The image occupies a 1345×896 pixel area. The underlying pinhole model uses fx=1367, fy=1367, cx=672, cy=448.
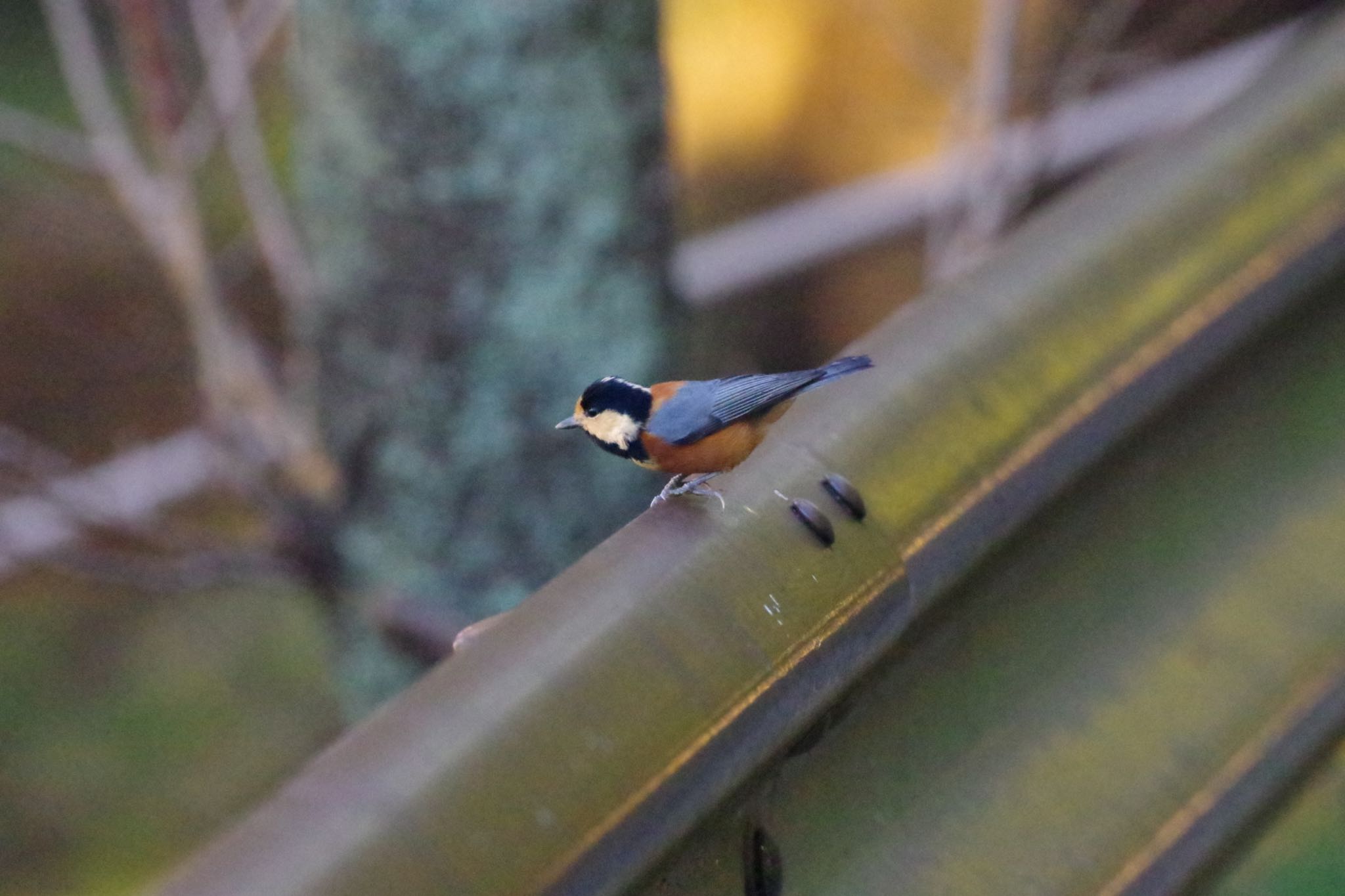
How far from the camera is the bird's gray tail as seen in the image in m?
1.06

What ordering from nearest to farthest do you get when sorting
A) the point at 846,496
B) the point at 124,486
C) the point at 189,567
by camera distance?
the point at 846,496
the point at 189,567
the point at 124,486

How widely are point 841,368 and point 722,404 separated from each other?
110 mm

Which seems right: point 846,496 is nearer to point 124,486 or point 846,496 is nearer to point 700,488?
point 700,488

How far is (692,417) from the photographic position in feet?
3.68

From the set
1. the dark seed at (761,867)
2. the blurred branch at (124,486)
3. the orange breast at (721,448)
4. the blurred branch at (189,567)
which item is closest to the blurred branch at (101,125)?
the blurred branch at (124,486)

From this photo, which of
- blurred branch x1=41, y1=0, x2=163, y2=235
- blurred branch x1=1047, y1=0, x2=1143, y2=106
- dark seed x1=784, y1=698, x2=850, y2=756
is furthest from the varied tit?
blurred branch x1=1047, y1=0, x2=1143, y2=106

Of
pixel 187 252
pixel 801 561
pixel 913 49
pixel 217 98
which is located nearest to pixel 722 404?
pixel 801 561

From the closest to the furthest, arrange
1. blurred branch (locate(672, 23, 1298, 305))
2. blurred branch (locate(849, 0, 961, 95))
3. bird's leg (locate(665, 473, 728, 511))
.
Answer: bird's leg (locate(665, 473, 728, 511))
blurred branch (locate(849, 0, 961, 95))
blurred branch (locate(672, 23, 1298, 305))

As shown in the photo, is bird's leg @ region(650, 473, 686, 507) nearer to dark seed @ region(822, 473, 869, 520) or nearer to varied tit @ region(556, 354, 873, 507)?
varied tit @ region(556, 354, 873, 507)

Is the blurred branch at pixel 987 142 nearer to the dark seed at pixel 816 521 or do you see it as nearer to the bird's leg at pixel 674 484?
the bird's leg at pixel 674 484

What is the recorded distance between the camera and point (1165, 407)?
4.05 feet

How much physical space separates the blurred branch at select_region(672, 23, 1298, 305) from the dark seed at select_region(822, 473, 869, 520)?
3.00m

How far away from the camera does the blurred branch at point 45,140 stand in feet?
7.74

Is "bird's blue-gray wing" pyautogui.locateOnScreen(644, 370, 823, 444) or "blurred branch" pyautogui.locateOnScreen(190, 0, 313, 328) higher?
"blurred branch" pyautogui.locateOnScreen(190, 0, 313, 328)
